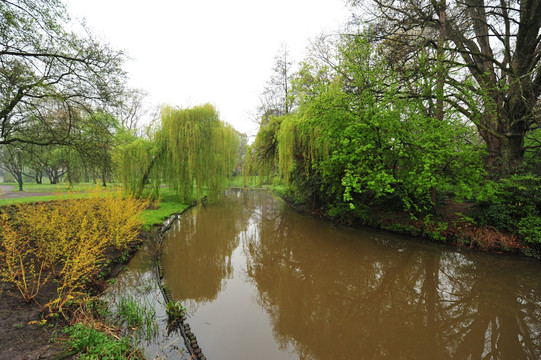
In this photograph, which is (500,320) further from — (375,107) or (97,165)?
(97,165)

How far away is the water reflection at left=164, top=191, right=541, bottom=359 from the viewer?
3.59 meters

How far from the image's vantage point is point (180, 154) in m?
12.5

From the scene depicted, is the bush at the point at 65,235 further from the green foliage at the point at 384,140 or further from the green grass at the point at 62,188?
the green foliage at the point at 384,140

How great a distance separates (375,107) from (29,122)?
496 inches

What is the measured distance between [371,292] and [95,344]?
17.3 ft

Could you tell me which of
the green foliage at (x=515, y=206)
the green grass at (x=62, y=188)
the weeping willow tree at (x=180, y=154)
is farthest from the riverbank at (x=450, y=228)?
the green grass at (x=62, y=188)

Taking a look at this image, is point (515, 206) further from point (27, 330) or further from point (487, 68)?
point (27, 330)

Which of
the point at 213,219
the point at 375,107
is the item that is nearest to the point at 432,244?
the point at 375,107

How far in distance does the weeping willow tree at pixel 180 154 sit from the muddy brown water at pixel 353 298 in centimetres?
519

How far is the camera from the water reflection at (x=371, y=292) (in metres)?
3.59

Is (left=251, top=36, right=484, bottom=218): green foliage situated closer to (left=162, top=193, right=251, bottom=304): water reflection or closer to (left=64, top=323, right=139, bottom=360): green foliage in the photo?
(left=162, top=193, right=251, bottom=304): water reflection

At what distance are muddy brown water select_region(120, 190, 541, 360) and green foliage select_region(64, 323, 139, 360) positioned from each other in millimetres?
1127

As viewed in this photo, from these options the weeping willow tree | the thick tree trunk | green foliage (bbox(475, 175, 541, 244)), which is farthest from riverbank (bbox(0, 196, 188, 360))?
the thick tree trunk

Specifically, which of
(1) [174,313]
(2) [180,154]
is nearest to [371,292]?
(1) [174,313]
